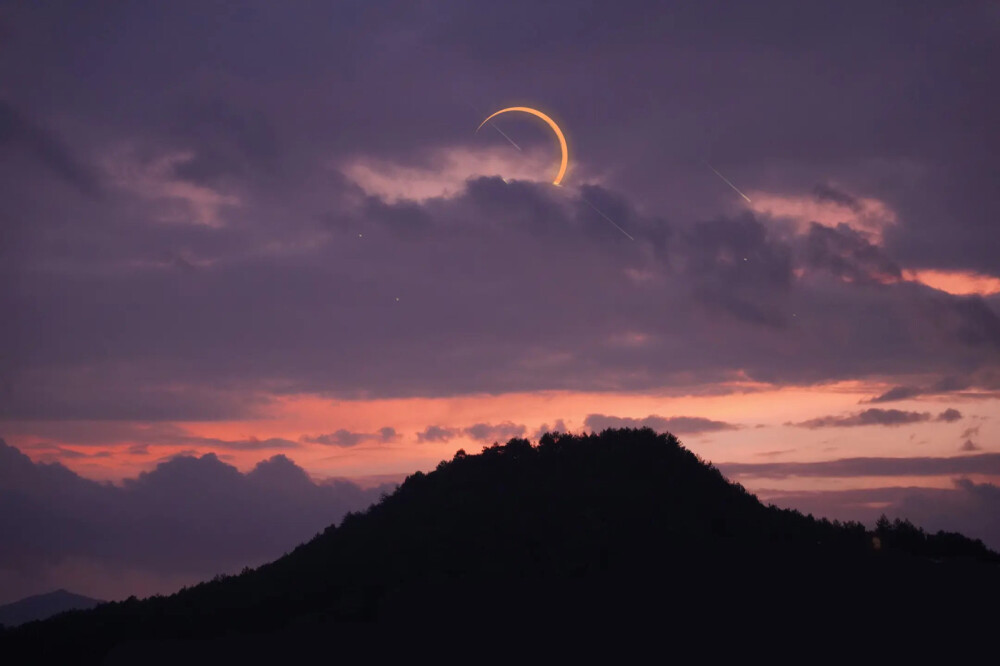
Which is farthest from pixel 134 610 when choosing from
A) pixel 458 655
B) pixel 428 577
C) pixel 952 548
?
pixel 952 548

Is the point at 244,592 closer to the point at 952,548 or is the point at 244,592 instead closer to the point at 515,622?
the point at 515,622

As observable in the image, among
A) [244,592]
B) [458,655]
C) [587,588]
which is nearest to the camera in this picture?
[458,655]

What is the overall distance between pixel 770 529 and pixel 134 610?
114ft

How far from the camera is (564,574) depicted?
41000 mm

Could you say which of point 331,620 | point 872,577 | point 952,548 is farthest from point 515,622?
point 952,548

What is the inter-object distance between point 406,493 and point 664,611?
70.1 ft

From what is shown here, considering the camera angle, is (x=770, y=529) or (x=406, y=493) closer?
(x=770, y=529)

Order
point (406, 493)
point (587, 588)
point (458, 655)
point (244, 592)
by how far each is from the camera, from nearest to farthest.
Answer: point (458, 655)
point (587, 588)
point (244, 592)
point (406, 493)

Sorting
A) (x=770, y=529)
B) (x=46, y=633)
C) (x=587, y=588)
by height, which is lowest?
(x=46, y=633)

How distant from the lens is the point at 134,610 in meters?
49.2

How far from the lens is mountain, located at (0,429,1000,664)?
122ft

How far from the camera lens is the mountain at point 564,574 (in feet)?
122

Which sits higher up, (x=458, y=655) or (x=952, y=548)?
(x=952, y=548)

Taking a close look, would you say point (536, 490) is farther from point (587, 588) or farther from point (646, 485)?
point (587, 588)
